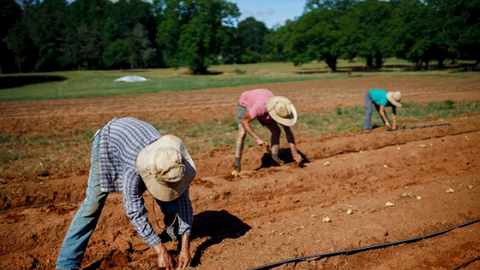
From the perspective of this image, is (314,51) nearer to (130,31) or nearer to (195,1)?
(195,1)

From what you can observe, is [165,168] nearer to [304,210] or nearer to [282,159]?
[304,210]

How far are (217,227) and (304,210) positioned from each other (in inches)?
59.6

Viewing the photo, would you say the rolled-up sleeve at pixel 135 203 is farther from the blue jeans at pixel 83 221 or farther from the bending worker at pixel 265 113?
the bending worker at pixel 265 113

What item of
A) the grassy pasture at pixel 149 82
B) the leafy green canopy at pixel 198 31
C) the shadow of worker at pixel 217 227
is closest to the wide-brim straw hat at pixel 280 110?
the shadow of worker at pixel 217 227

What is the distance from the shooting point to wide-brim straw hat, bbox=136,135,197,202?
2932 mm

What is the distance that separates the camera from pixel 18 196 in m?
6.09

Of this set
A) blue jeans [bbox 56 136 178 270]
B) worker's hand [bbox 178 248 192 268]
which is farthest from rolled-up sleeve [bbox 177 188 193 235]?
blue jeans [bbox 56 136 178 270]

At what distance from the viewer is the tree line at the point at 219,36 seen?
131 ft

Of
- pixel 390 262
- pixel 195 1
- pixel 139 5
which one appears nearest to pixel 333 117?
pixel 390 262

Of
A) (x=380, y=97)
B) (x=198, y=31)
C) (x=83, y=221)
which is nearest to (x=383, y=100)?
(x=380, y=97)

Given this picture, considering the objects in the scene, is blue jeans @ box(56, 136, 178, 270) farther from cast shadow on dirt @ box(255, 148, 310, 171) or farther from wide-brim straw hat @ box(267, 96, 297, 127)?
cast shadow on dirt @ box(255, 148, 310, 171)

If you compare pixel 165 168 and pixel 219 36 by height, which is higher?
pixel 219 36

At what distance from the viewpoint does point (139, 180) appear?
3.29 meters

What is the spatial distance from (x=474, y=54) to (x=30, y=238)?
42.7m
